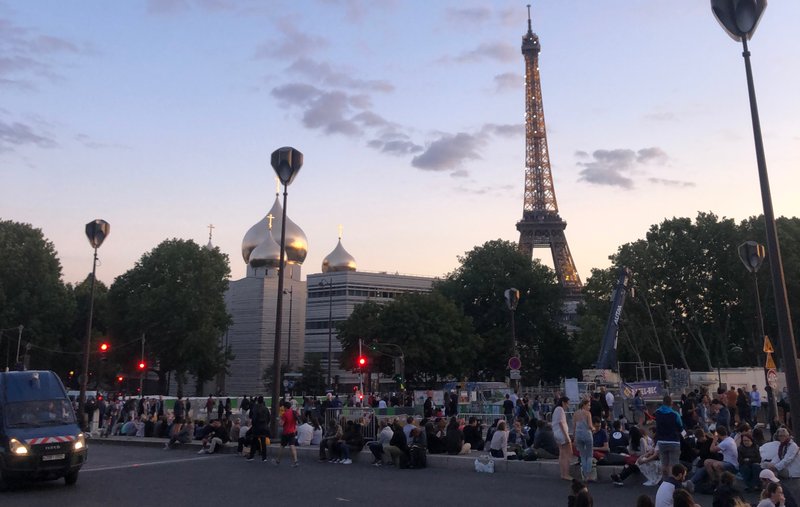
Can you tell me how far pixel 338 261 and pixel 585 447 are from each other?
78.6 meters

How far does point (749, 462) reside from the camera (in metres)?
12.7

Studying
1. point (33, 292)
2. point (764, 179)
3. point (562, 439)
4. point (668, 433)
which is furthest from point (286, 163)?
point (33, 292)

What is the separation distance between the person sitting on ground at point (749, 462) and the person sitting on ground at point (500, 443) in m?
5.34

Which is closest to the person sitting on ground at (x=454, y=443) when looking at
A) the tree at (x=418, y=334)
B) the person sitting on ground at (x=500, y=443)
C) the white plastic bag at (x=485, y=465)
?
the person sitting on ground at (x=500, y=443)

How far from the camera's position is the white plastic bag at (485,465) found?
15.9 metres

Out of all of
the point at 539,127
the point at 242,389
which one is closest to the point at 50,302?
the point at 242,389

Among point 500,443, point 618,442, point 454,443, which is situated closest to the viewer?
point 618,442

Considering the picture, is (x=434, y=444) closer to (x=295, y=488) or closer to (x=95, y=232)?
(x=295, y=488)

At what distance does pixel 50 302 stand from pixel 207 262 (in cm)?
1269

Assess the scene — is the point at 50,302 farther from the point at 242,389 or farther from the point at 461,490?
the point at 461,490

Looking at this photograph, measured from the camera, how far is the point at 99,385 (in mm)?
65438

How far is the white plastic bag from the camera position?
1588 centimetres

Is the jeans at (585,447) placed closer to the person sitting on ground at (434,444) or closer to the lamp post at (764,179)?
the lamp post at (764,179)

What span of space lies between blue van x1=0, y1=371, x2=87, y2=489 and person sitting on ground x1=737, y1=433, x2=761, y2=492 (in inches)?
497
